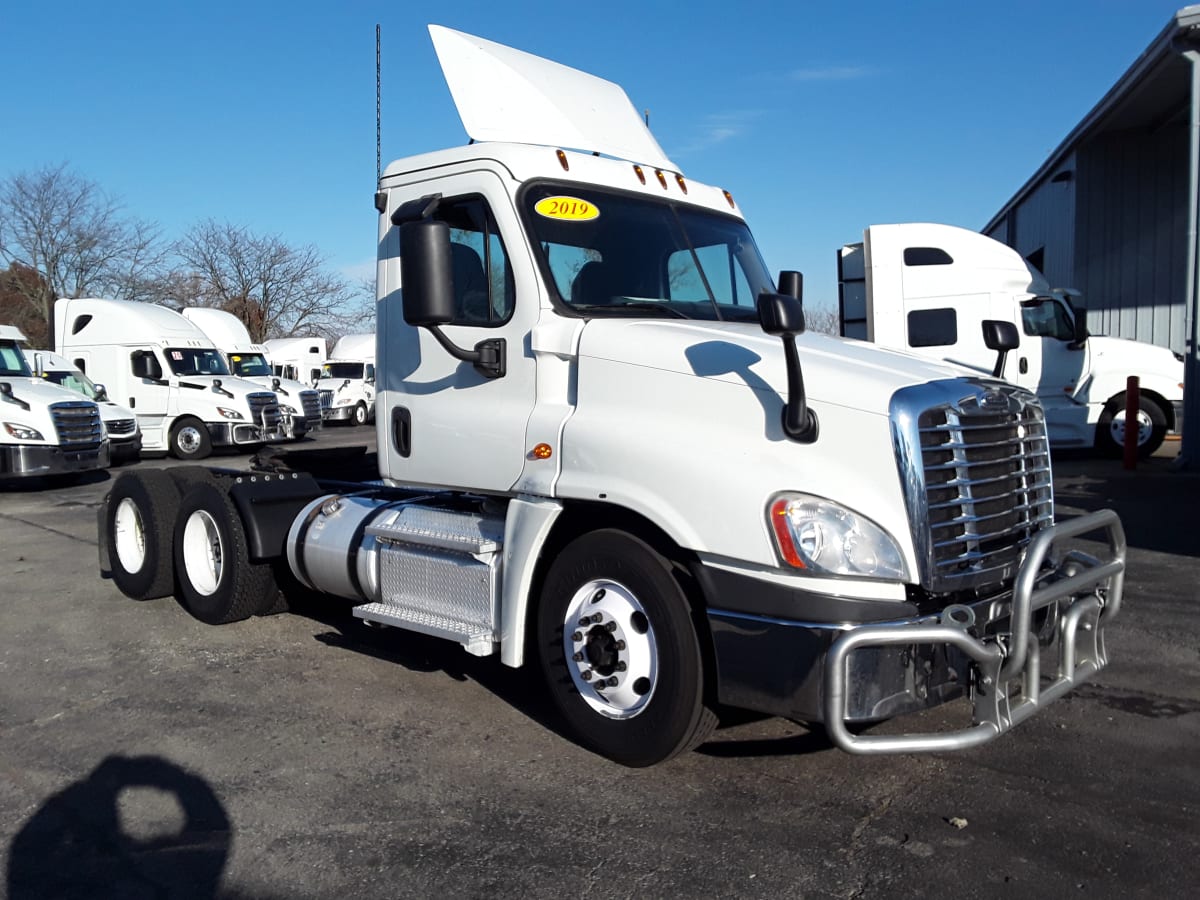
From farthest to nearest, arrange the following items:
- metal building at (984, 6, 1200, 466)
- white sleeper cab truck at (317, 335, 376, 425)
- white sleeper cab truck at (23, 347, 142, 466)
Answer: white sleeper cab truck at (317, 335, 376, 425) → metal building at (984, 6, 1200, 466) → white sleeper cab truck at (23, 347, 142, 466)

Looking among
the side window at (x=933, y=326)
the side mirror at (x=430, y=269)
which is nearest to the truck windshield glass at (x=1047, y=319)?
the side window at (x=933, y=326)

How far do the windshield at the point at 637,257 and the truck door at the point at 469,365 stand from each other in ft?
0.60

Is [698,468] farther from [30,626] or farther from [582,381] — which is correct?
[30,626]

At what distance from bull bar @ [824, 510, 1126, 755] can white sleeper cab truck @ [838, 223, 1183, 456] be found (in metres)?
11.3

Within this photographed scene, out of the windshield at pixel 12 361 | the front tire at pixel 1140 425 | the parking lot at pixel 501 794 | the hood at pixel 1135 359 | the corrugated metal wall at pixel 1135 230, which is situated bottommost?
the parking lot at pixel 501 794

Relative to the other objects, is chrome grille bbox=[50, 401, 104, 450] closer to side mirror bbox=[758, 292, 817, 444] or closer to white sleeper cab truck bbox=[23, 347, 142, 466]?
white sleeper cab truck bbox=[23, 347, 142, 466]

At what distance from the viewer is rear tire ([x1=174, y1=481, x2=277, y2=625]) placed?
22.1 ft

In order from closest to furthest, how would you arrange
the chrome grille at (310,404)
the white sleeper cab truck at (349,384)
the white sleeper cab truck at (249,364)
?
the white sleeper cab truck at (249,364), the chrome grille at (310,404), the white sleeper cab truck at (349,384)

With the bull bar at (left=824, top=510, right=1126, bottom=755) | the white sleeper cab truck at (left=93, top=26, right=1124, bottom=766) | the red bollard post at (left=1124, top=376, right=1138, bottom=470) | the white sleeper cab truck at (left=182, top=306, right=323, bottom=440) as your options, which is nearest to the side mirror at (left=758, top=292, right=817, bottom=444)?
the white sleeper cab truck at (left=93, top=26, right=1124, bottom=766)

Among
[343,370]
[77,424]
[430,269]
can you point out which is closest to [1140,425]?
[430,269]

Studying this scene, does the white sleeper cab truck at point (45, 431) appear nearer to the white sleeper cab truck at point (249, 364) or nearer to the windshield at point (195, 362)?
the windshield at point (195, 362)

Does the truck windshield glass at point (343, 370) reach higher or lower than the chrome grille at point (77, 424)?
higher

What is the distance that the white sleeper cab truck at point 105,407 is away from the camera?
18991 mm

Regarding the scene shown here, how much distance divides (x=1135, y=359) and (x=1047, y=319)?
145cm
